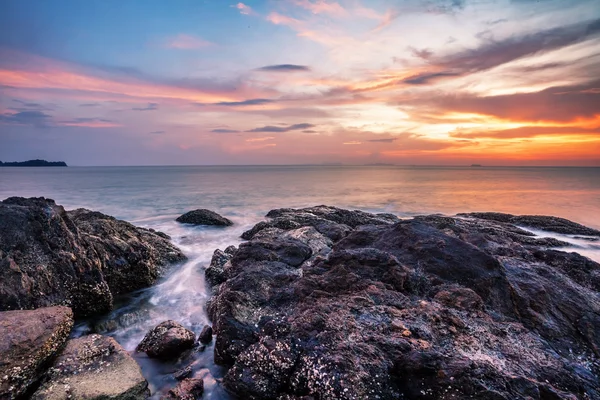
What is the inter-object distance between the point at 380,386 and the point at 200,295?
5947 millimetres

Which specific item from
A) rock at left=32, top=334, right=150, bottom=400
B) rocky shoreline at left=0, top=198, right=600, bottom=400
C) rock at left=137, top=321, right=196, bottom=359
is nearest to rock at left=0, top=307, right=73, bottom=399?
rocky shoreline at left=0, top=198, right=600, bottom=400

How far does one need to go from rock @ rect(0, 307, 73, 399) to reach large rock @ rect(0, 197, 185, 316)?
1188 mm

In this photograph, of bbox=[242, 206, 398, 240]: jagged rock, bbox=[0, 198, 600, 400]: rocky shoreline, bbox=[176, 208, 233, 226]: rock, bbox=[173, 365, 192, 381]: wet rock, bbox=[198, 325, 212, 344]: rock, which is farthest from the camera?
bbox=[176, 208, 233, 226]: rock

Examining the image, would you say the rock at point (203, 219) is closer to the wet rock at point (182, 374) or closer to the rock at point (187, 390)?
the wet rock at point (182, 374)

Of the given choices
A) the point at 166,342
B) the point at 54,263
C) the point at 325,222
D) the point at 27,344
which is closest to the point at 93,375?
the point at 27,344

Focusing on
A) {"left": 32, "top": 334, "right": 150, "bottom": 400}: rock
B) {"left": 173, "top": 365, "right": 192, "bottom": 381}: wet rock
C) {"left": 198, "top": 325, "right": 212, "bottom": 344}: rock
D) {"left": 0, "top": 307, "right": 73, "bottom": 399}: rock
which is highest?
{"left": 0, "top": 307, "right": 73, "bottom": 399}: rock

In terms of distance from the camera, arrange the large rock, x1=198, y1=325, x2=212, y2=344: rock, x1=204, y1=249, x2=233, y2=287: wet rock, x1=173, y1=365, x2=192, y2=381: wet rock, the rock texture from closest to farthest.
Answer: the rock texture < x1=173, y1=365, x2=192, y2=381: wet rock < the large rock < x1=198, y1=325, x2=212, y2=344: rock < x1=204, y1=249, x2=233, y2=287: wet rock

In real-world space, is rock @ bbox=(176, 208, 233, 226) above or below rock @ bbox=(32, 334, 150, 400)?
below

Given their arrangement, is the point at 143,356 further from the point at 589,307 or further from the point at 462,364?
the point at 589,307

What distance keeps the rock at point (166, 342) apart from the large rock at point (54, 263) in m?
1.81

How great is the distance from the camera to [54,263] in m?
6.41

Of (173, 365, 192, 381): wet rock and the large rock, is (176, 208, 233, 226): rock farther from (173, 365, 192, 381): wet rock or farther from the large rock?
(173, 365, 192, 381): wet rock

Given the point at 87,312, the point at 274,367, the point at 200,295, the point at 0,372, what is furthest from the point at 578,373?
the point at 87,312

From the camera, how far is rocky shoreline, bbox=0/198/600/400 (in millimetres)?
3822
